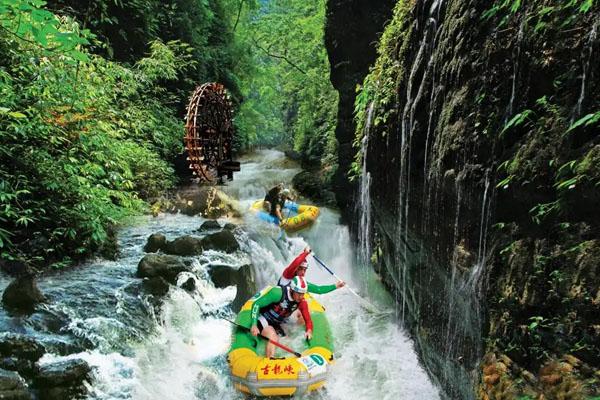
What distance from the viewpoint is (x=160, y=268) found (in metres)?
7.55

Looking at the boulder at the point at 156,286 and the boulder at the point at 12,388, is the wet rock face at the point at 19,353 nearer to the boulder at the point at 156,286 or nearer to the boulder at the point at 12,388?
the boulder at the point at 12,388

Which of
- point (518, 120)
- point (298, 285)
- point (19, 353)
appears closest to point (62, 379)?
point (19, 353)

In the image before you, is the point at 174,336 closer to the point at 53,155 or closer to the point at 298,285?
the point at 298,285

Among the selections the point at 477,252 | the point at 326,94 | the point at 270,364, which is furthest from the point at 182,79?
the point at 477,252

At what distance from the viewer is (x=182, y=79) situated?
15789 mm

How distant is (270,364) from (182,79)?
41.6 ft

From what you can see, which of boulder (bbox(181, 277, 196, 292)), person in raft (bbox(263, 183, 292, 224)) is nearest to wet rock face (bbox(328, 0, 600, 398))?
boulder (bbox(181, 277, 196, 292))

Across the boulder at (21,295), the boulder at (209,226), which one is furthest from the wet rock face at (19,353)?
the boulder at (209,226)

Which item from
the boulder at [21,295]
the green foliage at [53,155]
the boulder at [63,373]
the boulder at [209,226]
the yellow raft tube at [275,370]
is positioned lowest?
the yellow raft tube at [275,370]

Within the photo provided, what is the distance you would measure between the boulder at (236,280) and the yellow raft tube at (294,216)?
10.9 ft

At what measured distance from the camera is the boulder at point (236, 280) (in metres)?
8.18

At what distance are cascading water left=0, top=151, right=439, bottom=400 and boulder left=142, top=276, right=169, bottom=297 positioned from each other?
0.42 feet

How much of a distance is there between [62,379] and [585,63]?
5604 millimetres

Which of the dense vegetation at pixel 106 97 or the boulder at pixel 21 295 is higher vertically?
the dense vegetation at pixel 106 97
